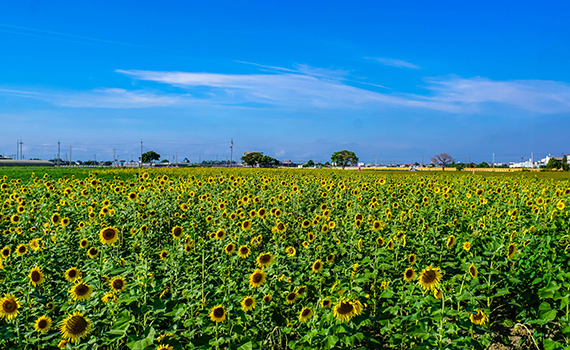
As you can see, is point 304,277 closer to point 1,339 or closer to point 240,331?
point 240,331

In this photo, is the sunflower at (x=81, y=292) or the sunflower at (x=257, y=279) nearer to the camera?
the sunflower at (x=81, y=292)

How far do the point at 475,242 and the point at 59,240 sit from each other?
6104 mm

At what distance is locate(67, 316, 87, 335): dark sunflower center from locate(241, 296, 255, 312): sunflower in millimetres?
1236

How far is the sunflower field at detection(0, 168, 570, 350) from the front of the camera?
9.13 ft

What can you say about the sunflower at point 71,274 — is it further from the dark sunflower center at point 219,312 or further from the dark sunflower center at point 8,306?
the dark sunflower center at point 219,312

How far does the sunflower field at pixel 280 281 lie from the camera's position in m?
2.78

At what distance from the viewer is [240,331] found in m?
2.83

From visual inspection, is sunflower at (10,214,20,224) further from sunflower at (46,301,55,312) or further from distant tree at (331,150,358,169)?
distant tree at (331,150,358,169)

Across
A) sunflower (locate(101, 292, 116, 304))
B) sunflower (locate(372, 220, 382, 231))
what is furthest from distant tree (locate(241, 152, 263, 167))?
sunflower (locate(101, 292, 116, 304))

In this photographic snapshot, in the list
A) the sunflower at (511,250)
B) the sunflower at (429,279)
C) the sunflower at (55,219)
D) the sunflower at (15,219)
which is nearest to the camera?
the sunflower at (429,279)

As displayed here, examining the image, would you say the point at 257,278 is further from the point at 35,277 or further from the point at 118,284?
the point at 35,277

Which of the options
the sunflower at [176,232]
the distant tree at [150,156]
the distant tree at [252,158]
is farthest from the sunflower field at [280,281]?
the distant tree at [150,156]

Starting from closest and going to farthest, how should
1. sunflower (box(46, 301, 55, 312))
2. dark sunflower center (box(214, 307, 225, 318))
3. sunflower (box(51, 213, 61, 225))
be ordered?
dark sunflower center (box(214, 307, 225, 318)) → sunflower (box(46, 301, 55, 312)) → sunflower (box(51, 213, 61, 225))

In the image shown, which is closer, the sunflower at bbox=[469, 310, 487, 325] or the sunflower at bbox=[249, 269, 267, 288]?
the sunflower at bbox=[469, 310, 487, 325]
